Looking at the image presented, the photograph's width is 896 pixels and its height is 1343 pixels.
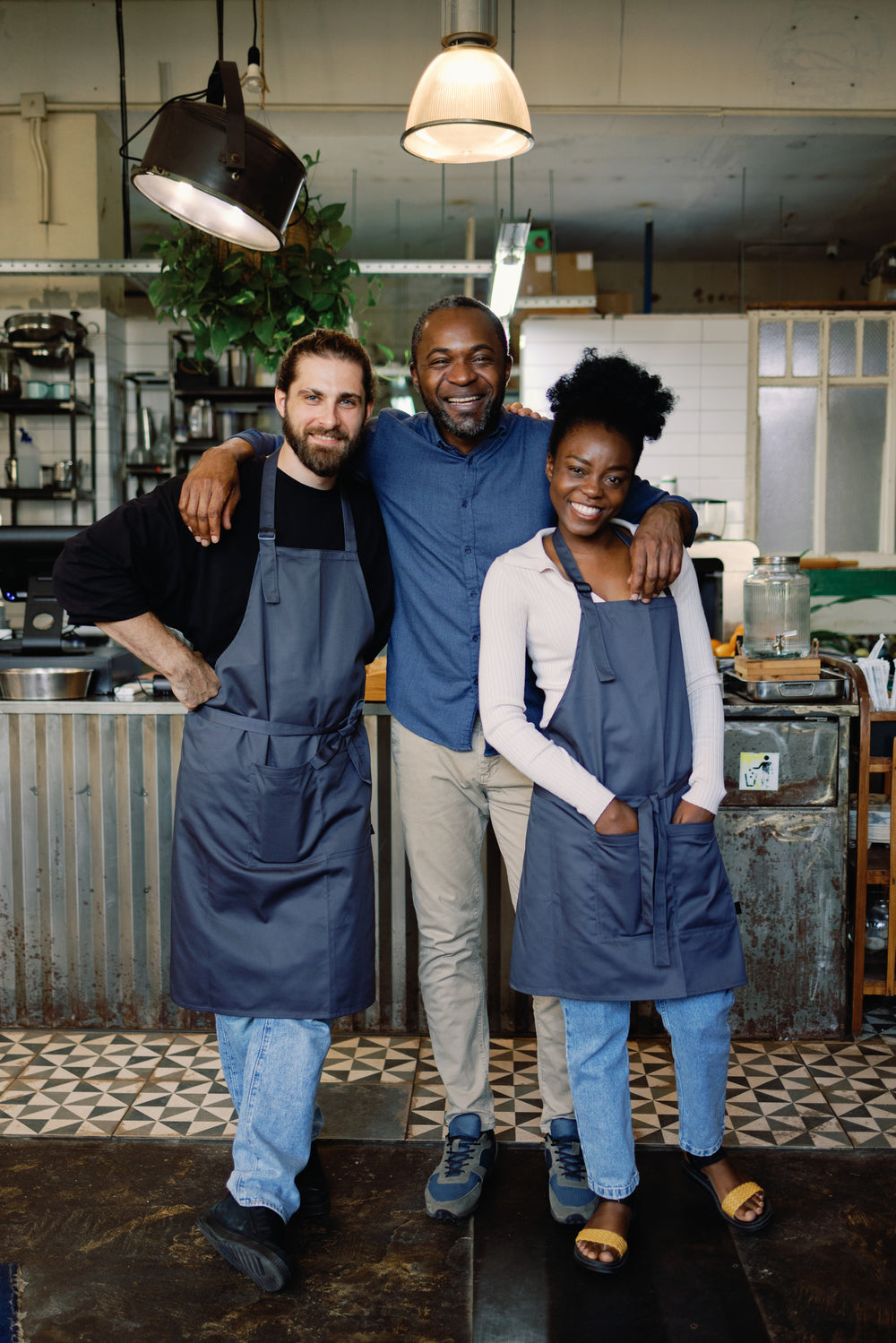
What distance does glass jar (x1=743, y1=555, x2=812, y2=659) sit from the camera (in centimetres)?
304

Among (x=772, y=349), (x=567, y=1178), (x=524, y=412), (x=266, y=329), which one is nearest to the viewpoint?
(x=567, y=1178)

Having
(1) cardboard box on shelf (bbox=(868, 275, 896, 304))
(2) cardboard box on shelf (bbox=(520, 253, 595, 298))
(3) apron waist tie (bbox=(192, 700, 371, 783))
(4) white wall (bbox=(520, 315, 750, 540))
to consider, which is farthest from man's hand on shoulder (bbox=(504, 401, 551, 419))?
(1) cardboard box on shelf (bbox=(868, 275, 896, 304))

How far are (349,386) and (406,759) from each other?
0.75 m

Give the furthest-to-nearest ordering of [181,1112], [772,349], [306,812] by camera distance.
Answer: [772,349]
[181,1112]
[306,812]

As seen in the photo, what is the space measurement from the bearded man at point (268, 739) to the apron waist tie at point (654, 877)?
0.54 m

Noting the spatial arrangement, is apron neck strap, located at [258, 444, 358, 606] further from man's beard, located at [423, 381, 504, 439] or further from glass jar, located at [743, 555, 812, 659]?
glass jar, located at [743, 555, 812, 659]

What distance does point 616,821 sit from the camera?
192cm

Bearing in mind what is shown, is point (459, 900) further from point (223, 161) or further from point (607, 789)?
point (223, 161)

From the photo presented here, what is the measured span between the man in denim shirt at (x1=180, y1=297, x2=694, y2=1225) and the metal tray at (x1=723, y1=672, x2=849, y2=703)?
930 millimetres

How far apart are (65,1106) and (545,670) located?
1634 millimetres

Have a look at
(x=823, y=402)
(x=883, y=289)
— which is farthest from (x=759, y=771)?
(x=883, y=289)

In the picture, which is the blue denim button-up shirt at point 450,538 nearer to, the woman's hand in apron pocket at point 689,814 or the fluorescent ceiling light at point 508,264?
the woman's hand in apron pocket at point 689,814

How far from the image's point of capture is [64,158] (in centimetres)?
608

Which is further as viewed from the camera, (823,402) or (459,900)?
(823,402)
